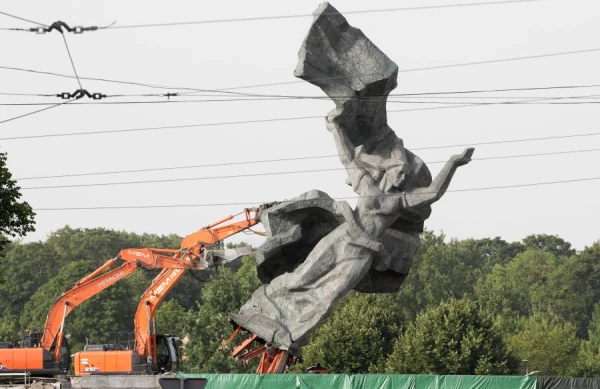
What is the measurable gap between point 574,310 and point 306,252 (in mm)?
79288

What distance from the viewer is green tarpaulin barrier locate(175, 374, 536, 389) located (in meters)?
39.7

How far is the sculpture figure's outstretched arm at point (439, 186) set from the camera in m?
38.0

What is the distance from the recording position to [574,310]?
381 ft

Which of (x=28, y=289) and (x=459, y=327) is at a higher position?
(x=28, y=289)

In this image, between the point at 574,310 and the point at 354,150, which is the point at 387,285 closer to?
the point at 354,150

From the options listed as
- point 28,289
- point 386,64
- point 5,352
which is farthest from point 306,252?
point 28,289

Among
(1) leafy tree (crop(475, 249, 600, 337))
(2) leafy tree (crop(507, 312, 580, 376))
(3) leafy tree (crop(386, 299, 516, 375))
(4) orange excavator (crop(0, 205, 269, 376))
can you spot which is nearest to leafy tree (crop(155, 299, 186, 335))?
(2) leafy tree (crop(507, 312, 580, 376))

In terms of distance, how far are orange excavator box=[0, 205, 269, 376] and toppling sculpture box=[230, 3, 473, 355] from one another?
14.1ft

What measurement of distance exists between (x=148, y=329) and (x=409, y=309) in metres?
52.5

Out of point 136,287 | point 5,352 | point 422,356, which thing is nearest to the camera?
point 5,352

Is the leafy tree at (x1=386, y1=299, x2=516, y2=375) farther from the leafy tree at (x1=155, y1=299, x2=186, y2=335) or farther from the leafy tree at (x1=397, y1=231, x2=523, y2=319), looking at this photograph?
the leafy tree at (x1=397, y1=231, x2=523, y2=319)

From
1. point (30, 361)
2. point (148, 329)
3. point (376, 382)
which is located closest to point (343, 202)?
point (376, 382)

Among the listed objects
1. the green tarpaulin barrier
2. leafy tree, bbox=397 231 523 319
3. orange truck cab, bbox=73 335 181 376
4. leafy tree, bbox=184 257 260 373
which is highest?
leafy tree, bbox=397 231 523 319

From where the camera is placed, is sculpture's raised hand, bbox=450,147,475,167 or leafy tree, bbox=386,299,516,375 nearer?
sculpture's raised hand, bbox=450,147,475,167
